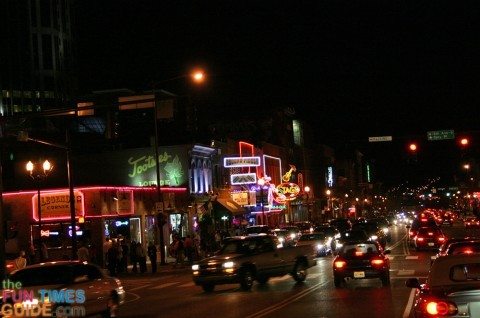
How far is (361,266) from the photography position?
25.4 metres

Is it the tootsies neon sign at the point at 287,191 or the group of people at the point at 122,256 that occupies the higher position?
the tootsies neon sign at the point at 287,191

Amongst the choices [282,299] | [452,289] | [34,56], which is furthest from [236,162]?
[34,56]

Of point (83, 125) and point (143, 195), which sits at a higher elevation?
point (83, 125)

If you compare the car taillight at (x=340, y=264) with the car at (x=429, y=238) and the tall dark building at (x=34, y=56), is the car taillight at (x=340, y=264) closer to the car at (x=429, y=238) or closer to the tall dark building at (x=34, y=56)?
the car at (x=429, y=238)

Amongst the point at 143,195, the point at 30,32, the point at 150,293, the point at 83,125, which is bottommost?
the point at 150,293

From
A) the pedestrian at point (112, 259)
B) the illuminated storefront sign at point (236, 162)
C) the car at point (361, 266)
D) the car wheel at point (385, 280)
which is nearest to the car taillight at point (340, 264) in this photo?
the car at point (361, 266)

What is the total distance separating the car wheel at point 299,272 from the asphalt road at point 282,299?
370mm

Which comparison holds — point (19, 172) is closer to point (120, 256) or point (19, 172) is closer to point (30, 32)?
point (120, 256)

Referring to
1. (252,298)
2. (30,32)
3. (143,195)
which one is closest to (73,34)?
(30,32)

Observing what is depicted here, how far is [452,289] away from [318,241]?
35195 millimetres

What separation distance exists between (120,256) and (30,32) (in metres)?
86.8

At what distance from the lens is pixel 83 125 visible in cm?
6669

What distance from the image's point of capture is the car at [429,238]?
1775 inches

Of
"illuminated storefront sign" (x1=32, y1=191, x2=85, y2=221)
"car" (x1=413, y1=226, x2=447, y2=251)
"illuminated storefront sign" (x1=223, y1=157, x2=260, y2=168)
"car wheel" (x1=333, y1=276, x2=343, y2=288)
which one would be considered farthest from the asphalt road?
"illuminated storefront sign" (x1=223, y1=157, x2=260, y2=168)
